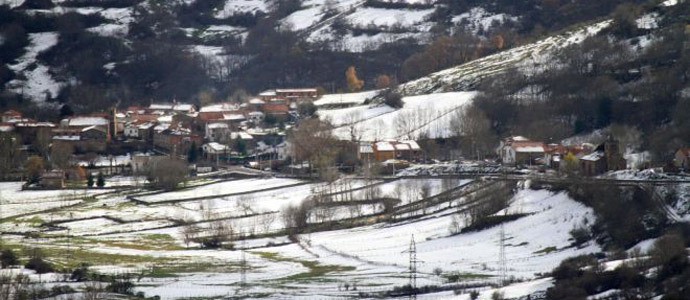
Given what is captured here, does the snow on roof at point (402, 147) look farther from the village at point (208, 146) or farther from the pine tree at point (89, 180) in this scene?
the pine tree at point (89, 180)

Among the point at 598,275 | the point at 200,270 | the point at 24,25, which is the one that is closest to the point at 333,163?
the point at 200,270

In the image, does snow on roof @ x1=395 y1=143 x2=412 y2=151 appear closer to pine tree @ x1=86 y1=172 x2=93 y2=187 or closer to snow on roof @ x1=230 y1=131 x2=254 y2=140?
snow on roof @ x1=230 y1=131 x2=254 y2=140

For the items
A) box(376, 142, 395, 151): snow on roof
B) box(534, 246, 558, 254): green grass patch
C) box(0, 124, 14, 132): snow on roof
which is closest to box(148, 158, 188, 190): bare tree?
box(376, 142, 395, 151): snow on roof

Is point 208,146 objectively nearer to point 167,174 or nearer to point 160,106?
point 167,174

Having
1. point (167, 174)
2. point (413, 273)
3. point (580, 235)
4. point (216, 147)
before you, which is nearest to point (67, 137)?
point (216, 147)

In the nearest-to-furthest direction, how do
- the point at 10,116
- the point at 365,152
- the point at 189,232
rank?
the point at 189,232 → the point at 365,152 → the point at 10,116

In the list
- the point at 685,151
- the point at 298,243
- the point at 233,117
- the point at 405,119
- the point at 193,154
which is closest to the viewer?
the point at 298,243

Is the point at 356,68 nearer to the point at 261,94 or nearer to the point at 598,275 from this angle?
the point at 261,94
